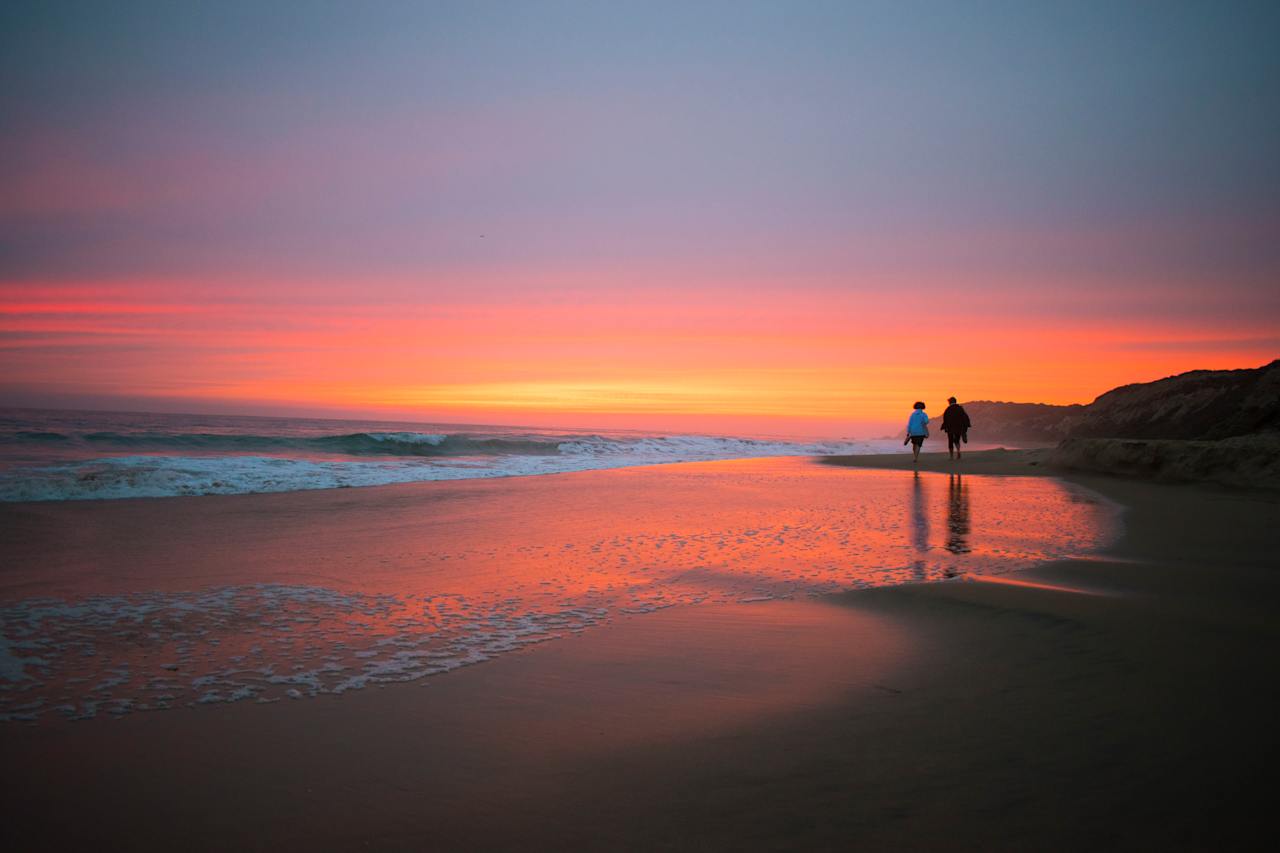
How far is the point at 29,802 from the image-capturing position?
7.48 ft

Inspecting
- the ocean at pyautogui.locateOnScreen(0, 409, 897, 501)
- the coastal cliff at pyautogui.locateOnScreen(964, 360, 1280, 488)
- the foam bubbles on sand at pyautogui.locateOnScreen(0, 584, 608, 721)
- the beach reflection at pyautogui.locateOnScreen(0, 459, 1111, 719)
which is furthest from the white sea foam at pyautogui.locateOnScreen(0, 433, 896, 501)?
the coastal cliff at pyautogui.locateOnScreen(964, 360, 1280, 488)

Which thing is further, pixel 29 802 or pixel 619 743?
pixel 619 743

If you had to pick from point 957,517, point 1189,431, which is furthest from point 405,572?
point 1189,431

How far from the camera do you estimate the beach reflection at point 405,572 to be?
364 centimetres

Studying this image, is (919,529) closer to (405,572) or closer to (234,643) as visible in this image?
(405,572)

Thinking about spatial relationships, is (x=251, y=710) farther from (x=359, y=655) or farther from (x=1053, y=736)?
(x=1053, y=736)

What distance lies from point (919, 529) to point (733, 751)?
634cm

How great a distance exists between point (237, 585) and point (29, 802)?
11.0ft

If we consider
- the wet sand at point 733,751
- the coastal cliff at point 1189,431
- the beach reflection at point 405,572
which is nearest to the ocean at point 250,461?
the beach reflection at point 405,572

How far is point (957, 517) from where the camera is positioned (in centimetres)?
924

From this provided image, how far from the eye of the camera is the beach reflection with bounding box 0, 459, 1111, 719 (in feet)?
12.0

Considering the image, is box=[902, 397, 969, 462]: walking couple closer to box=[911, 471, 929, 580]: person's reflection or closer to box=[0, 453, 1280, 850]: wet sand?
box=[911, 471, 929, 580]: person's reflection

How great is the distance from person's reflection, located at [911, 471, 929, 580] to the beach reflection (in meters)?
0.05

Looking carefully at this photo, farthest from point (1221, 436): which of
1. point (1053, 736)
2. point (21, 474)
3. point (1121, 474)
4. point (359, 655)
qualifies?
point (21, 474)
